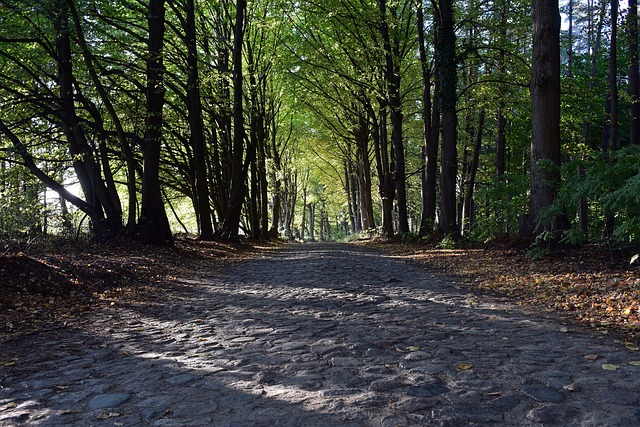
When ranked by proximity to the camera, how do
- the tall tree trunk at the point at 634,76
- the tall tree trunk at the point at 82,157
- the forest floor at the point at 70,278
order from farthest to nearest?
the tall tree trunk at the point at 634,76
the tall tree trunk at the point at 82,157
the forest floor at the point at 70,278

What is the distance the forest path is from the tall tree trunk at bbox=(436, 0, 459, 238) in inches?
424

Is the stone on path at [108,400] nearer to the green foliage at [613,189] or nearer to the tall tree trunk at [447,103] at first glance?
the green foliage at [613,189]

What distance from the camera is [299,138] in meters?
38.4

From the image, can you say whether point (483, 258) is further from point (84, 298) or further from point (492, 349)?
point (84, 298)

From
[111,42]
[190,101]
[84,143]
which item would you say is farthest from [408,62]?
[84,143]

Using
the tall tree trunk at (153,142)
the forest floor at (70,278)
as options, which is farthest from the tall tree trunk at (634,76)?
the forest floor at (70,278)

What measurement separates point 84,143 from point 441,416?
1328 cm

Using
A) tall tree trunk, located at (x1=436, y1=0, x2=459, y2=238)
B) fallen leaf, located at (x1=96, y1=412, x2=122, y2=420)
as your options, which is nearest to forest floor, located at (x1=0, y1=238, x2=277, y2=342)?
fallen leaf, located at (x1=96, y1=412, x2=122, y2=420)

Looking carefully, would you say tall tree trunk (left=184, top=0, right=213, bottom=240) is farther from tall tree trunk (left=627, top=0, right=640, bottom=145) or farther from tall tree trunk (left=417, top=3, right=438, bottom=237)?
tall tree trunk (left=627, top=0, right=640, bottom=145)

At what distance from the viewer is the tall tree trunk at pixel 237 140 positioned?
60.3 ft

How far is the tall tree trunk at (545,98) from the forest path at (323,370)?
4850 mm

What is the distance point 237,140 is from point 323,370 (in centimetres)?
1632

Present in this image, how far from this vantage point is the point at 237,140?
19094mm

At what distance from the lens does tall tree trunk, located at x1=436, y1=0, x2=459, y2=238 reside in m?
15.9
